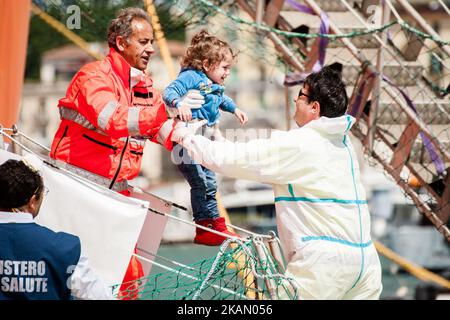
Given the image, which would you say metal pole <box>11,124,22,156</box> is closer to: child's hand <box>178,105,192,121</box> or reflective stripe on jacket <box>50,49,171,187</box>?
reflective stripe on jacket <box>50,49,171,187</box>

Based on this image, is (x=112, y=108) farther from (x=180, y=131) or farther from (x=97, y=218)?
(x=97, y=218)

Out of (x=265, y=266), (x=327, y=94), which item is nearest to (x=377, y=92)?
(x=327, y=94)

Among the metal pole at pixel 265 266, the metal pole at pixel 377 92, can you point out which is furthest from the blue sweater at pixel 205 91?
the metal pole at pixel 377 92

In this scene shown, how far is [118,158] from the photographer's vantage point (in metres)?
5.69

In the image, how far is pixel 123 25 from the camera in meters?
5.72

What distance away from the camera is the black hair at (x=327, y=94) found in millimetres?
5141

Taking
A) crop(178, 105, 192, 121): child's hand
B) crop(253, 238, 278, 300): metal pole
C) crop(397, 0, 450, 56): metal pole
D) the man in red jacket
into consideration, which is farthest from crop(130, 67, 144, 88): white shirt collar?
crop(397, 0, 450, 56): metal pole

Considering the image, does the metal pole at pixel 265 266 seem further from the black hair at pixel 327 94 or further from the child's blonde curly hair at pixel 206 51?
the child's blonde curly hair at pixel 206 51

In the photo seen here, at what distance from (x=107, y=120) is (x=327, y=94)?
1.11m

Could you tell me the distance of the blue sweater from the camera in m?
5.91

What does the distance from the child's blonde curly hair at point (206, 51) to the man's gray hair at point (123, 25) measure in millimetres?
447

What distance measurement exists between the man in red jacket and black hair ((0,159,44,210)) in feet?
2.85
